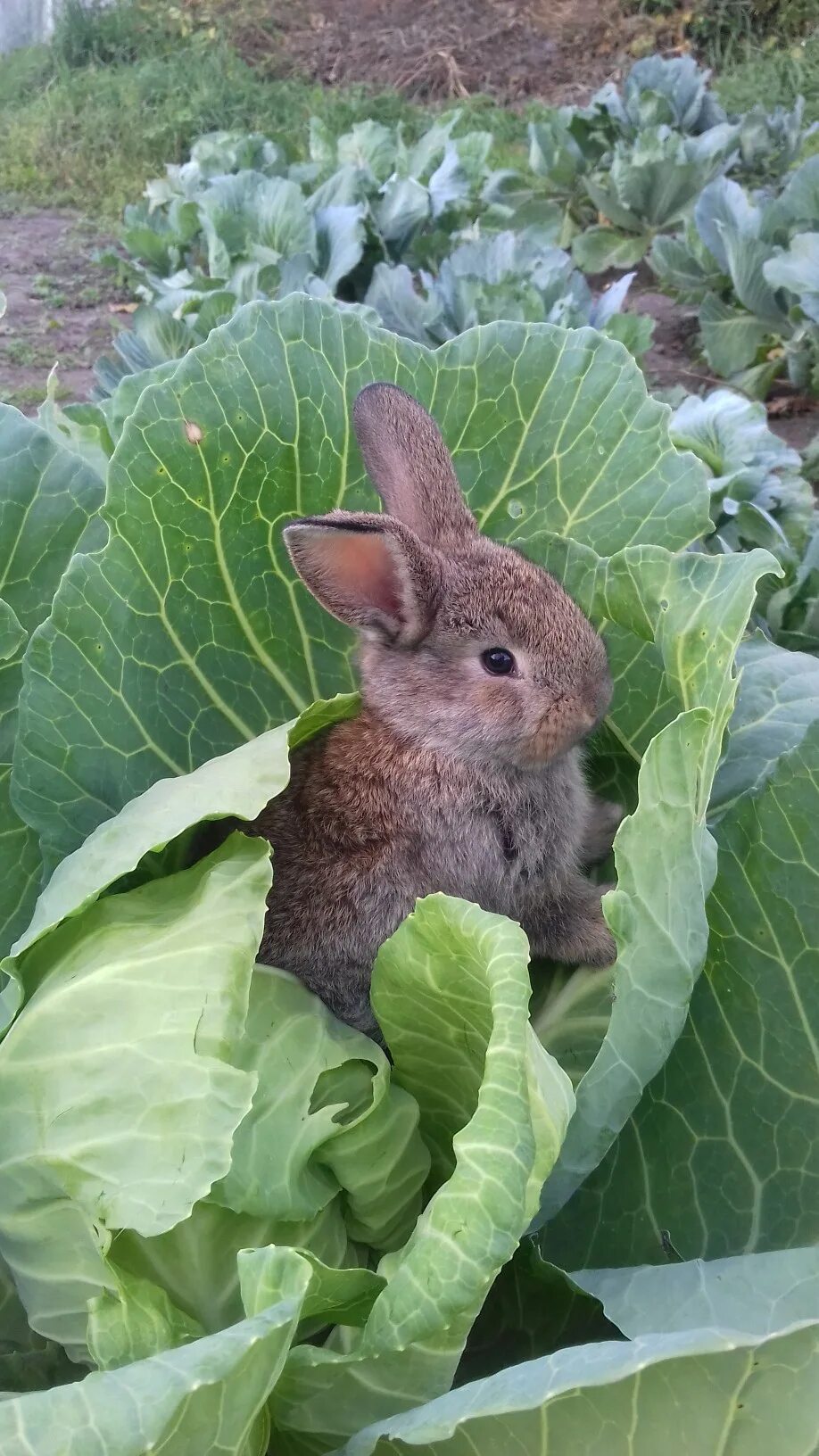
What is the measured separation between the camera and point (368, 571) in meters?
1.87

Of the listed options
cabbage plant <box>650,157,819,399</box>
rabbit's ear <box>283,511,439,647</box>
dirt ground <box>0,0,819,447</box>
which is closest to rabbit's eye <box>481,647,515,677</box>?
rabbit's ear <box>283,511,439,647</box>

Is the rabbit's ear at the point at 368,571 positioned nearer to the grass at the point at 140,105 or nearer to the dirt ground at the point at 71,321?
the dirt ground at the point at 71,321

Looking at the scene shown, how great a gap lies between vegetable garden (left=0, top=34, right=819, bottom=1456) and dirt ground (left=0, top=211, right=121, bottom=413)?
4975 millimetres

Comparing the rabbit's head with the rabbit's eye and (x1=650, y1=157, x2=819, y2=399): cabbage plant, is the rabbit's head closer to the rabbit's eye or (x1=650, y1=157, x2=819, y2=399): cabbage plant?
the rabbit's eye

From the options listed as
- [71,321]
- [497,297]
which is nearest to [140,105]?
[71,321]

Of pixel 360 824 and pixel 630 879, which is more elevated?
pixel 630 879

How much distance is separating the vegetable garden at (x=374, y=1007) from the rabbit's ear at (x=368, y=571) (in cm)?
8

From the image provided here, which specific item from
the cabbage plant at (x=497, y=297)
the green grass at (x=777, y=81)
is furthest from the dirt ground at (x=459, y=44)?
the cabbage plant at (x=497, y=297)

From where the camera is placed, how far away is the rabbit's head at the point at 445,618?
1809 mm

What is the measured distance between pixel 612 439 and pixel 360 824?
71 cm

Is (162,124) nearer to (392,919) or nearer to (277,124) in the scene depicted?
(277,124)

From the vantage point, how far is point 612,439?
5.90 ft

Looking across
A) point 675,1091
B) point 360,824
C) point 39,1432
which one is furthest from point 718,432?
point 39,1432

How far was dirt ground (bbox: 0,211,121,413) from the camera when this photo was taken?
23.7ft
